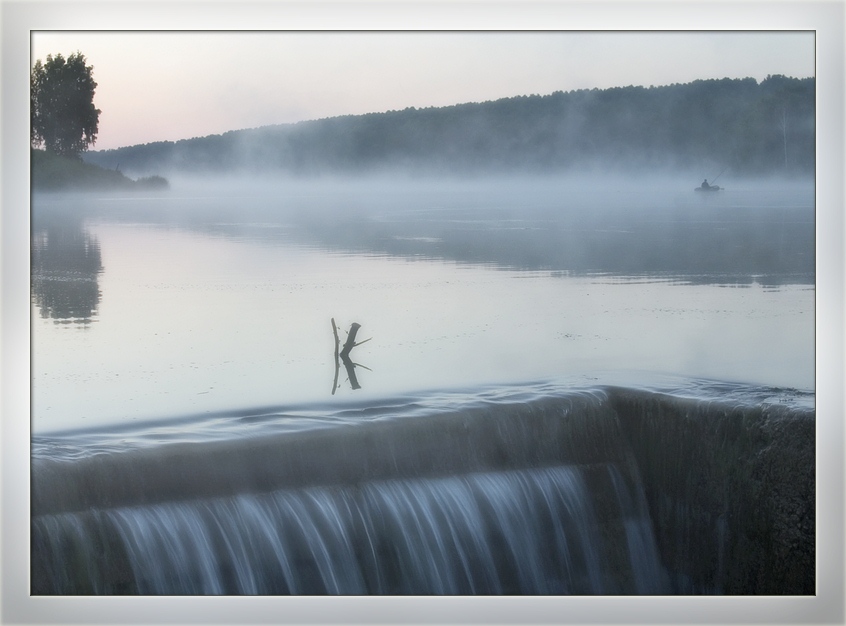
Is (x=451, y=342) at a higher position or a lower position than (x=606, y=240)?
lower

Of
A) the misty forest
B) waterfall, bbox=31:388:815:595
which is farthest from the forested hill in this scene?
waterfall, bbox=31:388:815:595

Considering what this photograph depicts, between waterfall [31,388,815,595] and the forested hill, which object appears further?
the forested hill

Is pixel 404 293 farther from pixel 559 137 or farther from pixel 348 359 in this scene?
pixel 559 137

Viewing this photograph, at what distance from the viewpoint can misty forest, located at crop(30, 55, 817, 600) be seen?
262cm

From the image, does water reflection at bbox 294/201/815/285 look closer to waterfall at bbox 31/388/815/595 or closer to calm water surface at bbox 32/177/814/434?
calm water surface at bbox 32/177/814/434

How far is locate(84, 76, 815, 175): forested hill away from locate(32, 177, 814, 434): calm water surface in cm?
9

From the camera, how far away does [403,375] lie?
2699 mm

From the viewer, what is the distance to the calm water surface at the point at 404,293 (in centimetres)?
263

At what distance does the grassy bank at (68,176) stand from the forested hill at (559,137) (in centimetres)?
4

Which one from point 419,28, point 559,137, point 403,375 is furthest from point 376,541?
point 419,28

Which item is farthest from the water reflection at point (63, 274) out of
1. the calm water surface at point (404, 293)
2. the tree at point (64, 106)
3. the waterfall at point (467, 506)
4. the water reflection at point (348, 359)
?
the water reflection at point (348, 359)

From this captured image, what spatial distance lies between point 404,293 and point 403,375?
24 centimetres

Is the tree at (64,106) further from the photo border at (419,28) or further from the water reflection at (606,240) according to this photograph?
the water reflection at (606,240)

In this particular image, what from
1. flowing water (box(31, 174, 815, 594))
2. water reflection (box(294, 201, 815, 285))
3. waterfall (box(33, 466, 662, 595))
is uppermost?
water reflection (box(294, 201, 815, 285))
